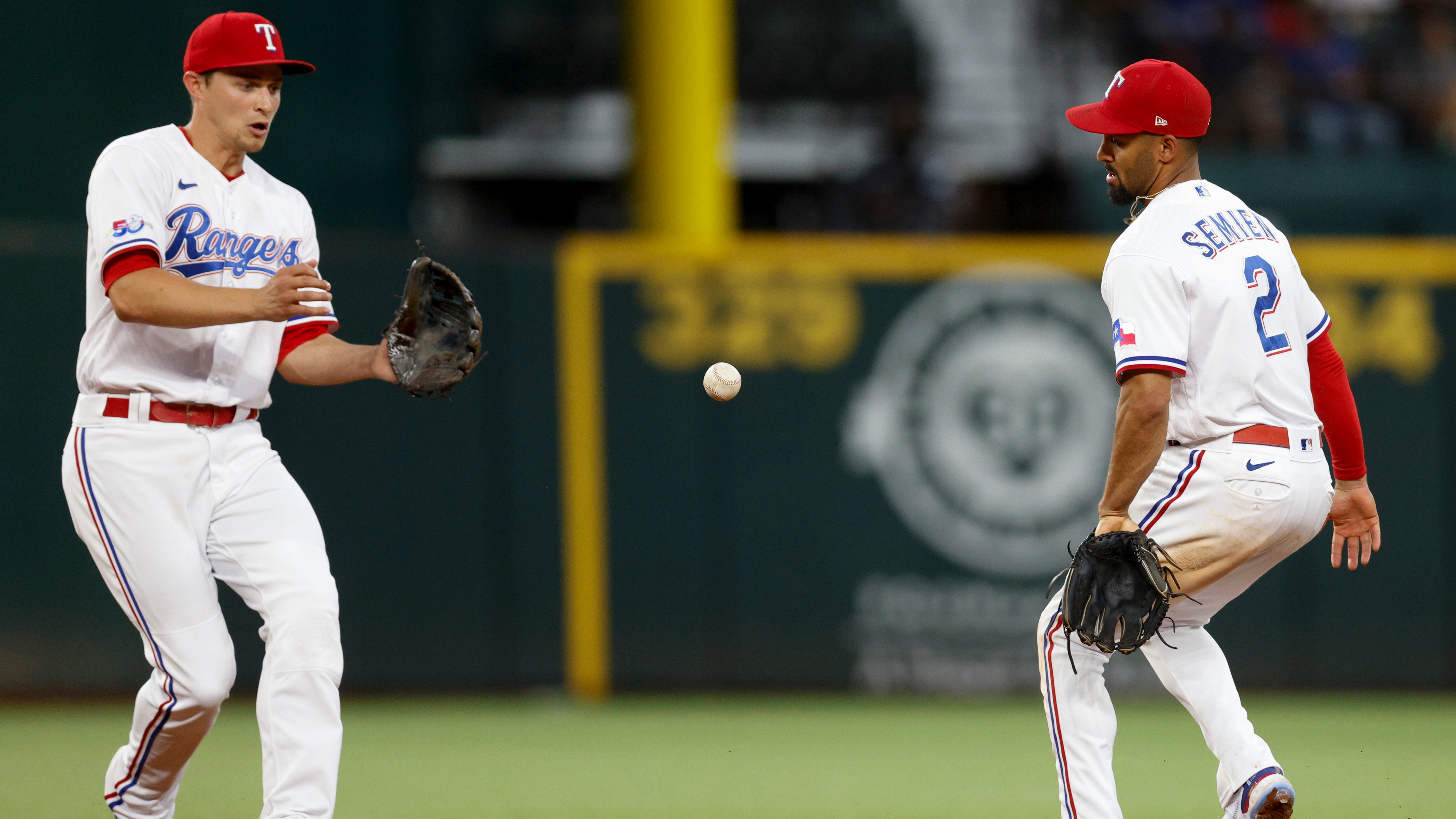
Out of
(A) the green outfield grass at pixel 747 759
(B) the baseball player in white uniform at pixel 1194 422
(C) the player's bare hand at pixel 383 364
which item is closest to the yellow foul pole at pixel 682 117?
(A) the green outfield grass at pixel 747 759

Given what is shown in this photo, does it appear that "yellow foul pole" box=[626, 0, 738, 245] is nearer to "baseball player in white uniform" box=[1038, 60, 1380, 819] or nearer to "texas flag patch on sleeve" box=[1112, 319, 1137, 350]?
"baseball player in white uniform" box=[1038, 60, 1380, 819]

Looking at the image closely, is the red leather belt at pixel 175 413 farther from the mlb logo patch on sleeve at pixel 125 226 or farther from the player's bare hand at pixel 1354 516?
the player's bare hand at pixel 1354 516

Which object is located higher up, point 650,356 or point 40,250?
point 40,250

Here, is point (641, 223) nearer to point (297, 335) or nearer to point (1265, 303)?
point (297, 335)

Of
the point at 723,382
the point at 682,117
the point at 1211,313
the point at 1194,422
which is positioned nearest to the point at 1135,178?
the point at 1211,313

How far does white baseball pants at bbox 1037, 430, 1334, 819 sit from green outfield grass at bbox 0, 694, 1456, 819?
3.97 ft

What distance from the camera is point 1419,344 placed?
28.8 feet

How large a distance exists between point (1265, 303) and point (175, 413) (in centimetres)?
283

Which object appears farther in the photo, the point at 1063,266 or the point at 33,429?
the point at 1063,266

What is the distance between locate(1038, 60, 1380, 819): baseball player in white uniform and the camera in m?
3.84

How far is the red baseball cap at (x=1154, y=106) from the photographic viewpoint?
4023 mm

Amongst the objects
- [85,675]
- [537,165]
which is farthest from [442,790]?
[537,165]

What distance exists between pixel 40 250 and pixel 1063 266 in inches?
212

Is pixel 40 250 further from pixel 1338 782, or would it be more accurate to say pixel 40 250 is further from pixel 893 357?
pixel 1338 782
